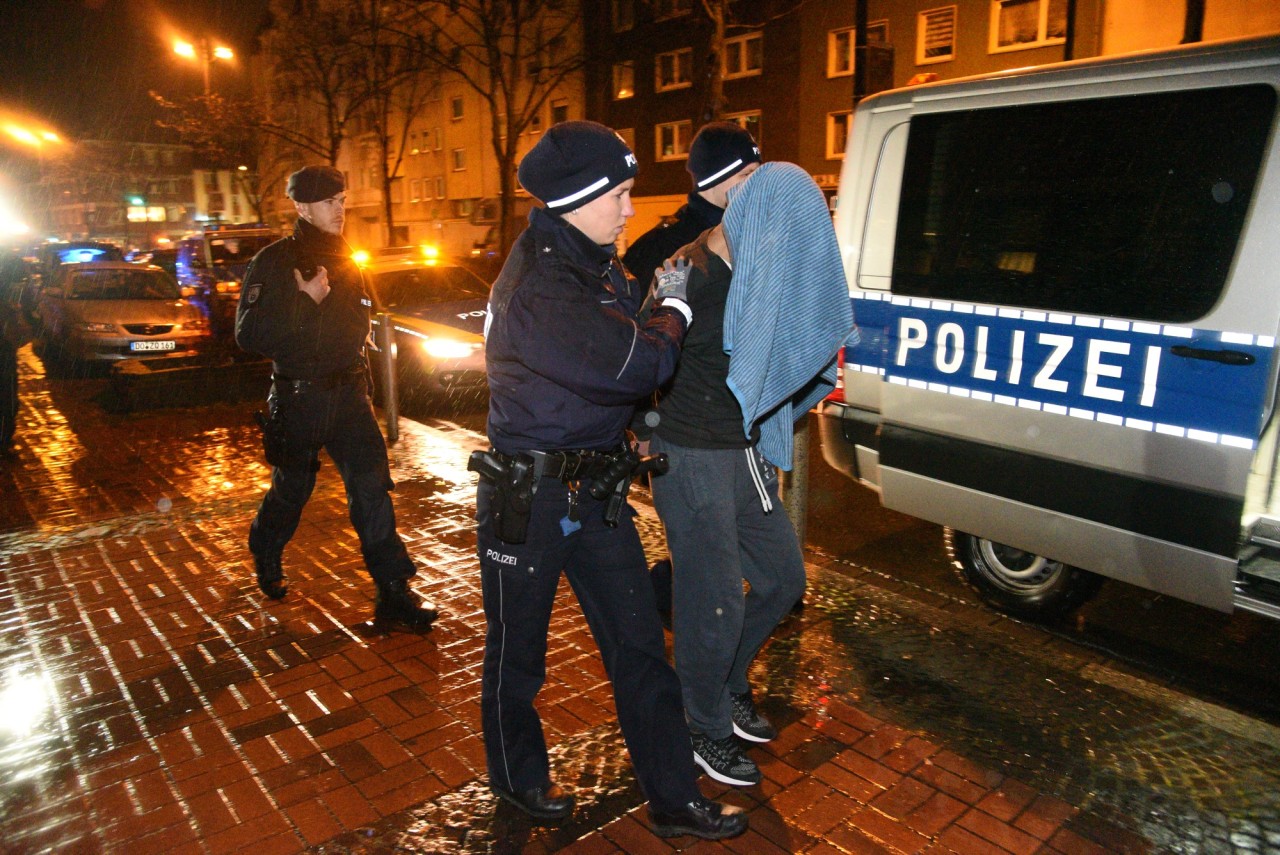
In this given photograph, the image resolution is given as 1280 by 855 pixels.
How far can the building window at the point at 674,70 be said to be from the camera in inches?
1323

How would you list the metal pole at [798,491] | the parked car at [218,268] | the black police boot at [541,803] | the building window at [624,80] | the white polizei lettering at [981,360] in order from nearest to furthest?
the black police boot at [541,803]
the white polizei lettering at [981,360]
the metal pole at [798,491]
the parked car at [218,268]
the building window at [624,80]

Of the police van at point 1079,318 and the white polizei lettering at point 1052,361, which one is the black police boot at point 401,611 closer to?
the police van at point 1079,318

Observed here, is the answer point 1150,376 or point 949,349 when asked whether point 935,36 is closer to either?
point 949,349

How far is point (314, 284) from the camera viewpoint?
14.2 ft

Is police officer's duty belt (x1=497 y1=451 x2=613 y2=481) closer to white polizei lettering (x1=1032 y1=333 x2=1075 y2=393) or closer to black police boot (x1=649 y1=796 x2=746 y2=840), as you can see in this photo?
black police boot (x1=649 y1=796 x2=746 y2=840)

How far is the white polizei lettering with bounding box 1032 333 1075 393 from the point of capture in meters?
3.71

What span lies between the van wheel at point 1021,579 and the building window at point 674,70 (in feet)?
104

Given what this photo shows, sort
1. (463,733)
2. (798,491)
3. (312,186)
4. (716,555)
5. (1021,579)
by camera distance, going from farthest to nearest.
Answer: (798,491), (1021,579), (312,186), (463,733), (716,555)

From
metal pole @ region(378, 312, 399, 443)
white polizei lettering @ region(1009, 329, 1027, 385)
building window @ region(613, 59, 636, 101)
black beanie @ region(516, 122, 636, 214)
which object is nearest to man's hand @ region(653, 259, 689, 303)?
black beanie @ region(516, 122, 636, 214)

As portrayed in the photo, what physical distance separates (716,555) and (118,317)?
12616 millimetres

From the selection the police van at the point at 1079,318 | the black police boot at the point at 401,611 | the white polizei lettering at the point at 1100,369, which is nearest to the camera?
the police van at the point at 1079,318

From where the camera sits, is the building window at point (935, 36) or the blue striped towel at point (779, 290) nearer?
the blue striped towel at point (779, 290)

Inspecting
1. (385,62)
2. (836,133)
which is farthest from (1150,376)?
(385,62)

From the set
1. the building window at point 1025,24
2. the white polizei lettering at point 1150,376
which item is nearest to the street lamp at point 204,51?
the building window at point 1025,24
